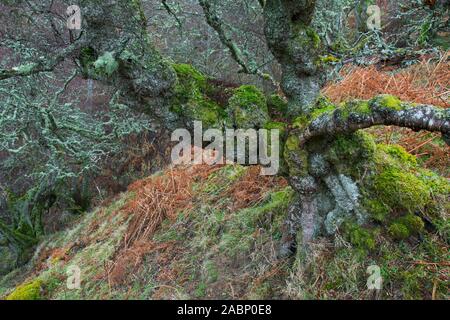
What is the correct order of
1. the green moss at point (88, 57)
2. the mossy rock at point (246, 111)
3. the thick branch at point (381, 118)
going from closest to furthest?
the thick branch at point (381, 118) → the green moss at point (88, 57) → the mossy rock at point (246, 111)

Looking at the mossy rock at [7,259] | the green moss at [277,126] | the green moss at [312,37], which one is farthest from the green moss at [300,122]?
the mossy rock at [7,259]

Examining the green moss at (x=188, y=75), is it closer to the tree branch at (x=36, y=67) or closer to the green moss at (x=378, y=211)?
the tree branch at (x=36, y=67)

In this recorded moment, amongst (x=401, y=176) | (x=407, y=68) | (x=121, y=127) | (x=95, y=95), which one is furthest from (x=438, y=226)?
(x=95, y=95)

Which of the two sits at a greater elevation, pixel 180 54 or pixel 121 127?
pixel 180 54

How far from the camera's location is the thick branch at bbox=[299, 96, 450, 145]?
238 cm

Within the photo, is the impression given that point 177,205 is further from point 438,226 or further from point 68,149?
point 438,226

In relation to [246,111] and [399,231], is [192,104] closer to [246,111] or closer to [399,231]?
[246,111]

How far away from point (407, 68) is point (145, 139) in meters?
5.71

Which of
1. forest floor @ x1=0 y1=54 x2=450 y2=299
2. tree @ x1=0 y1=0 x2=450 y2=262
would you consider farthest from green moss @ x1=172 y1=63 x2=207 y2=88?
forest floor @ x1=0 y1=54 x2=450 y2=299

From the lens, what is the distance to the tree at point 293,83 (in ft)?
9.20

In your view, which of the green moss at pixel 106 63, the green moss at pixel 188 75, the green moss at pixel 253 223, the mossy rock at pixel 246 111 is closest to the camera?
the green moss at pixel 106 63

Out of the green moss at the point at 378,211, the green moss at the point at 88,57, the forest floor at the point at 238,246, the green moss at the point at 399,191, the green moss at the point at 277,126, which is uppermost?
the green moss at the point at 88,57

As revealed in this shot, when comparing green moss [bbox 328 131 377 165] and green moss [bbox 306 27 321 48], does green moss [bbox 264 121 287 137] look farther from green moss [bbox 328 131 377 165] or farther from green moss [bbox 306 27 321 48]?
green moss [bbox 306 27 321 48]

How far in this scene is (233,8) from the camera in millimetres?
8344
